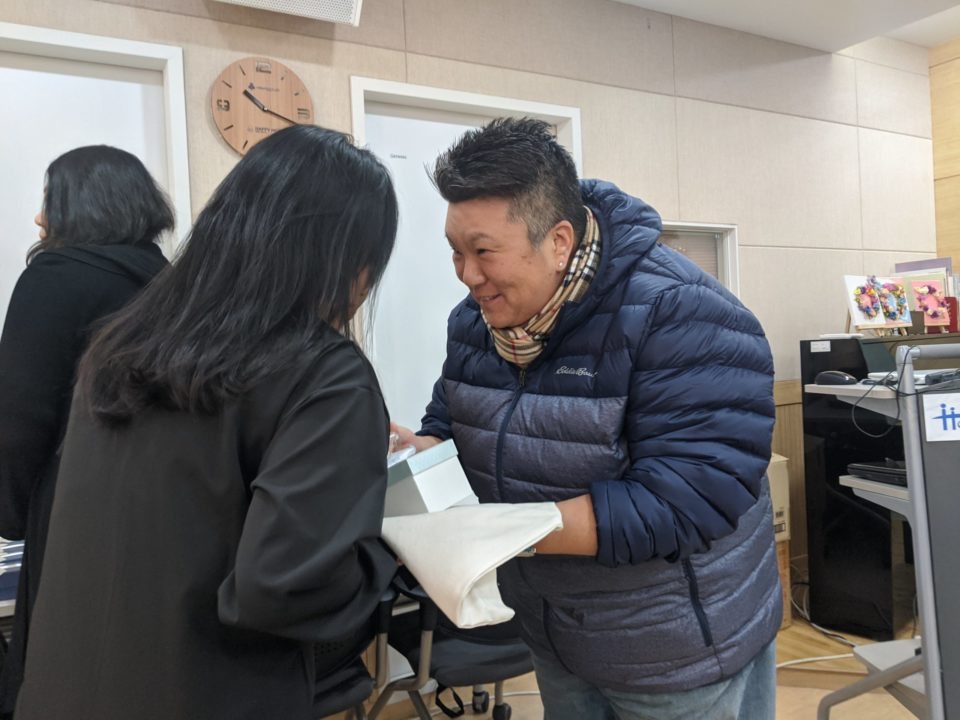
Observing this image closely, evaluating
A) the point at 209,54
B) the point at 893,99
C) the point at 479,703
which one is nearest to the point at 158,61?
the point at 209,54

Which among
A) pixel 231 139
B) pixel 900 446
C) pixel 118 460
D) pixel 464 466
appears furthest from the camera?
pixel 900 446

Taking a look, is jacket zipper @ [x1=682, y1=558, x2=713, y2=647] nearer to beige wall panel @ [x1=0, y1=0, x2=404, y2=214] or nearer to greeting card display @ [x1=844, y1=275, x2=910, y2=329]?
beige wall panel @ [x1=0, y1=0, x2=404, y2=214]

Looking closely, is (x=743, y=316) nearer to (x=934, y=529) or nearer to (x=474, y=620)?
(x=474, y=620)

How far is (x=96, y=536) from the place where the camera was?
2.41 feet

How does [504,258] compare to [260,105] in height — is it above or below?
below

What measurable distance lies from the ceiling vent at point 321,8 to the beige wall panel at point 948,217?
3.67m

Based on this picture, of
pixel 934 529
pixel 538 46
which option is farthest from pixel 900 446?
pixel 538 46

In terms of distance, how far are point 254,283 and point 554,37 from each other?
2.62 m

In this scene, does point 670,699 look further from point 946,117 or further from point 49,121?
point 946,117

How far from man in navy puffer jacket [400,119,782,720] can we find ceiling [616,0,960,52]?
2.54 meters

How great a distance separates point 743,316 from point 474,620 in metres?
0.58

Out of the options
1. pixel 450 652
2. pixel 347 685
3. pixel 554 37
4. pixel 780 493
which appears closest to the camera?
pixel 347 685

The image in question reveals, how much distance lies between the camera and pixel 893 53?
13.0ft

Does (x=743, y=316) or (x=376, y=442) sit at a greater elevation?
(x=743, y=316)
